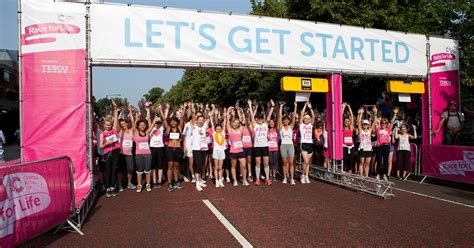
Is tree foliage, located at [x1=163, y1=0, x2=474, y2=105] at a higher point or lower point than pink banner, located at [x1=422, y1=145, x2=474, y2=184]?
higher

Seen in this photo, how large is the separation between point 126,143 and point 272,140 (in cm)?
388

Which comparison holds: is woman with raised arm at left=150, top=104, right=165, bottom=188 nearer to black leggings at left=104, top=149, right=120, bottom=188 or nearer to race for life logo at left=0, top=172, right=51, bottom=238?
black leggings at left=104, top=149, right=120, bottom=188

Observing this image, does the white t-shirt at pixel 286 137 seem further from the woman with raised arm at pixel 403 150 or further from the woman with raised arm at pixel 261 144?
A: the woman with raised arm at pixel 403 150

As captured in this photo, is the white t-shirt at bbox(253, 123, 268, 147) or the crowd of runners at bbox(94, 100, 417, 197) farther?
the white t-shirt at bbox(253, 123, 268, 147)

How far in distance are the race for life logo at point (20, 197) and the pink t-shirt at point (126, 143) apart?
3377 millimetres

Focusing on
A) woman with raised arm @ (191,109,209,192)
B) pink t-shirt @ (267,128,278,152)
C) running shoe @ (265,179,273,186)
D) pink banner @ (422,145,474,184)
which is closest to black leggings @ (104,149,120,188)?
woman with raised arm @ (191,109,209,192)

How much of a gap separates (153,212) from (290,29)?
6.00 m

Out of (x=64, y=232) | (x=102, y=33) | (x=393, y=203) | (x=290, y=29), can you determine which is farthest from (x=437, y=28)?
(x=64, y=232)

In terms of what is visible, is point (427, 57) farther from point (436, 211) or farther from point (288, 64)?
point (436, 211)

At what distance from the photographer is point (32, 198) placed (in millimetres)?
4598

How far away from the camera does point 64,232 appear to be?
5.31m

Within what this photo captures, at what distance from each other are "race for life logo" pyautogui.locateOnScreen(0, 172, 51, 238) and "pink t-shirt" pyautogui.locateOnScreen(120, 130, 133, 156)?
11.1ft

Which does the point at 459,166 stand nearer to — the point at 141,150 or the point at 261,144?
the point at 261,144

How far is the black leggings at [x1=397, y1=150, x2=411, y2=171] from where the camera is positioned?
10.2 m
